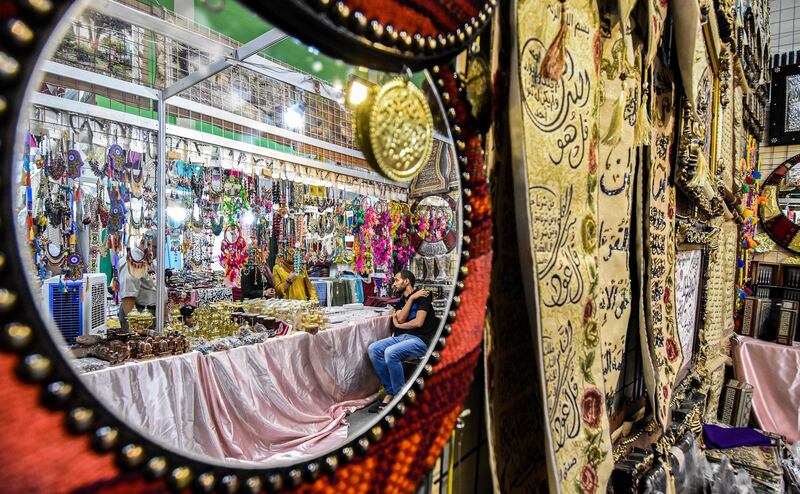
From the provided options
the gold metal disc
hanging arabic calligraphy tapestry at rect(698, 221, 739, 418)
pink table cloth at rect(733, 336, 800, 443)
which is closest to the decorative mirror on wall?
pink table cloth at rect(733, 336, 800, 443)

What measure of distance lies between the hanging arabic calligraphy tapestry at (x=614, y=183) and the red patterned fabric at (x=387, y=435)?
433 millimetres

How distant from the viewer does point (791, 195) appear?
4453mm

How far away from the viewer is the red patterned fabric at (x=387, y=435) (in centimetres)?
22

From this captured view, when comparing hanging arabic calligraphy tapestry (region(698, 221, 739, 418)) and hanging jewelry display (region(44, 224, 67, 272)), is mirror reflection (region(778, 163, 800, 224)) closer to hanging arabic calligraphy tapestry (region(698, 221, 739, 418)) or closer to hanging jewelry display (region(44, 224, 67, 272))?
hanging arabic calligraphy tapestry (region(698, 221, 739, 418))

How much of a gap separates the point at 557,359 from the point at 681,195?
1.50m

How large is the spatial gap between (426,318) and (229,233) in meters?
2.57

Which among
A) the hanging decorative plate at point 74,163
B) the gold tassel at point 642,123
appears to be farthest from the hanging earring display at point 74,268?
the gold tassel at point 642,123

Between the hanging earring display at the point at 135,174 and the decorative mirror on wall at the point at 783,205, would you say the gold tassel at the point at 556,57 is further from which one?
the decorative mirror on wall at the point at 783,205

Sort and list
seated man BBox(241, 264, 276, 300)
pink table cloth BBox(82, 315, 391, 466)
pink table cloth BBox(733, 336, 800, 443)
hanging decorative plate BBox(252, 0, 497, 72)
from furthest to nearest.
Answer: pink table cloth BBox(733, 336, 800, 443), seated man BBox(241, 264, 276, 300), pink table cloth BBox(82, 315, 391, 466), hanging decorative plate BBox(252, 0, 497, 72)

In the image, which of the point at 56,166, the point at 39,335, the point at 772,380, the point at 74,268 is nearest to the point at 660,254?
the point at 39,335

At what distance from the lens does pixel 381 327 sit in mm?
1028

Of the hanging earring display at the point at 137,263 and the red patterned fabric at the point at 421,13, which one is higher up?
the red patterned fabric at the point at 421,13

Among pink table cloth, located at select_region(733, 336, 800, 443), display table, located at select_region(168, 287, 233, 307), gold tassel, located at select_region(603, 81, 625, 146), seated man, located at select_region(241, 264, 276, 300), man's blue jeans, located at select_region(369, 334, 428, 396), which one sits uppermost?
gold tassel, located at select_region(603, 81, 625, 146)

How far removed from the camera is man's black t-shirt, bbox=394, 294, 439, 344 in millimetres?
587
